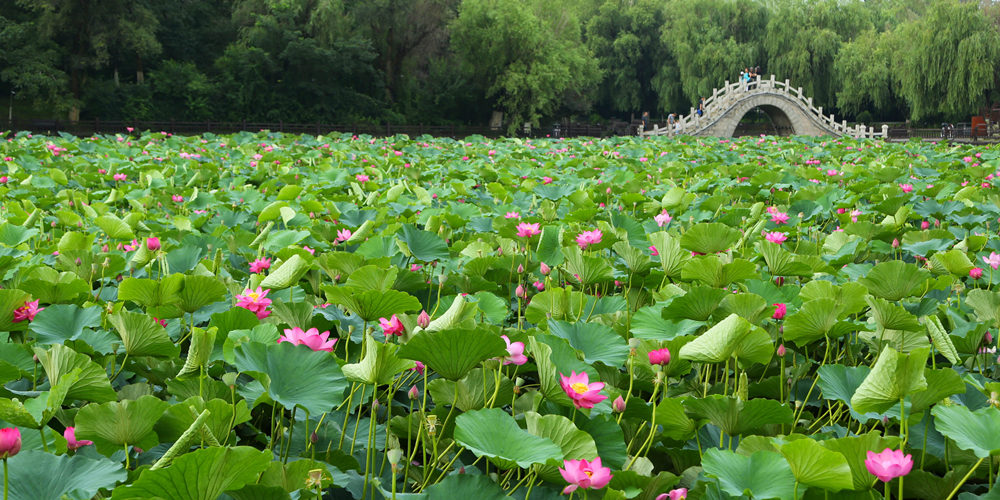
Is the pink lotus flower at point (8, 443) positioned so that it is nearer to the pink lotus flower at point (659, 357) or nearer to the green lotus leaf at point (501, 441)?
the green lotus leaf at point (501, 441)

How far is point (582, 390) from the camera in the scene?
1049 millimetres

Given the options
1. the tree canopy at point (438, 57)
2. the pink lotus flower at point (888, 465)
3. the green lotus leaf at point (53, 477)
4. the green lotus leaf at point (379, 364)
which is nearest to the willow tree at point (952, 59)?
the tree canopy at point (438, 57)

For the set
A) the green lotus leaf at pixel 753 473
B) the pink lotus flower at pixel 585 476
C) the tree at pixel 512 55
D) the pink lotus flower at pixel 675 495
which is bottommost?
the pink lotus flower at pixel 675 495

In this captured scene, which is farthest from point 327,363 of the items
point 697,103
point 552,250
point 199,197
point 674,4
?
point 674,4

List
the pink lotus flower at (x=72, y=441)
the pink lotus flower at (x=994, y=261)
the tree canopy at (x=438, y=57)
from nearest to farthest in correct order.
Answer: the pink lotus flower at (x=72, y=441)
the pink lotus flower at (x=994, y=261)
the tree canopy at (x=438, y=57)

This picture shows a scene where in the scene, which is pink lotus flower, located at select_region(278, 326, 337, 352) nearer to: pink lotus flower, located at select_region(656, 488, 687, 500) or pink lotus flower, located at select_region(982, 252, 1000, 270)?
pink lotus flower, located at select_region(656, 488, 687, 500)

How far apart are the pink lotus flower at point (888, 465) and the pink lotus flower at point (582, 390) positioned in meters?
0.33

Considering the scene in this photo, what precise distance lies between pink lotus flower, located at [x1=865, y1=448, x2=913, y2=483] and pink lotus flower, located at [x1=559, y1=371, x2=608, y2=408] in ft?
1.08

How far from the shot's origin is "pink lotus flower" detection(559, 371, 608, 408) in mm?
1013

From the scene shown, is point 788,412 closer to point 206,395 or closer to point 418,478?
point 418,478

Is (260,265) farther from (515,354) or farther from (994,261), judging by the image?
(994,261)

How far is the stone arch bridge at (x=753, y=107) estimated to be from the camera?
89.2ft

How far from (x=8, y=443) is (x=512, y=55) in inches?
987

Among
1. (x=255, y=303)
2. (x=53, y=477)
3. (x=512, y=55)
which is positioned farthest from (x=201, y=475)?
(x=512, y=55)
